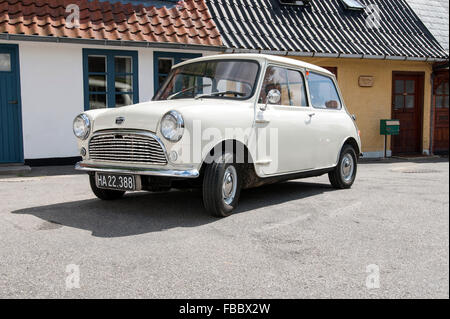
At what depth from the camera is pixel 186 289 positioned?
9.56 feet

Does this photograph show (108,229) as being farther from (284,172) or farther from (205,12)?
(205,12)

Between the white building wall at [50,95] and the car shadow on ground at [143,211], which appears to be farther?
the white building wall at [50,95]

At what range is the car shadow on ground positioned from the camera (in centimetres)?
452

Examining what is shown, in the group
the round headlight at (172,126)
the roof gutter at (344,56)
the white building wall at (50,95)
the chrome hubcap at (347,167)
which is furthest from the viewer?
the roof gutter at (344,56)

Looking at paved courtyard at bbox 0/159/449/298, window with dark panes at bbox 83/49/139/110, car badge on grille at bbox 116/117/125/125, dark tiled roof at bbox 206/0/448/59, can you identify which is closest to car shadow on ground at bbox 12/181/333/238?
paved courtyard at bbox 0/159/449/298

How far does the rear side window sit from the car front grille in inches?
104

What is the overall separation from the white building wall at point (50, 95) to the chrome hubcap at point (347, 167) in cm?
552

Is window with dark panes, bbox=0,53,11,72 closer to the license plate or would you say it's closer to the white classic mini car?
the white classic mini car

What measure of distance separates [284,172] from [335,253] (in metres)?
2.06

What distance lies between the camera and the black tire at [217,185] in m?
4.60

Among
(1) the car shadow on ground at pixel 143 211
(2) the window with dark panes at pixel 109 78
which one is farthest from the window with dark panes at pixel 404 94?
(1) the car shadow on ground at pixel 143 211

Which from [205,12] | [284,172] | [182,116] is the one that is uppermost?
[205,12]

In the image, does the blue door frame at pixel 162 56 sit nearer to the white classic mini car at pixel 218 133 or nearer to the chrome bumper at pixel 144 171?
the white classic mini car at pixel 218 133
